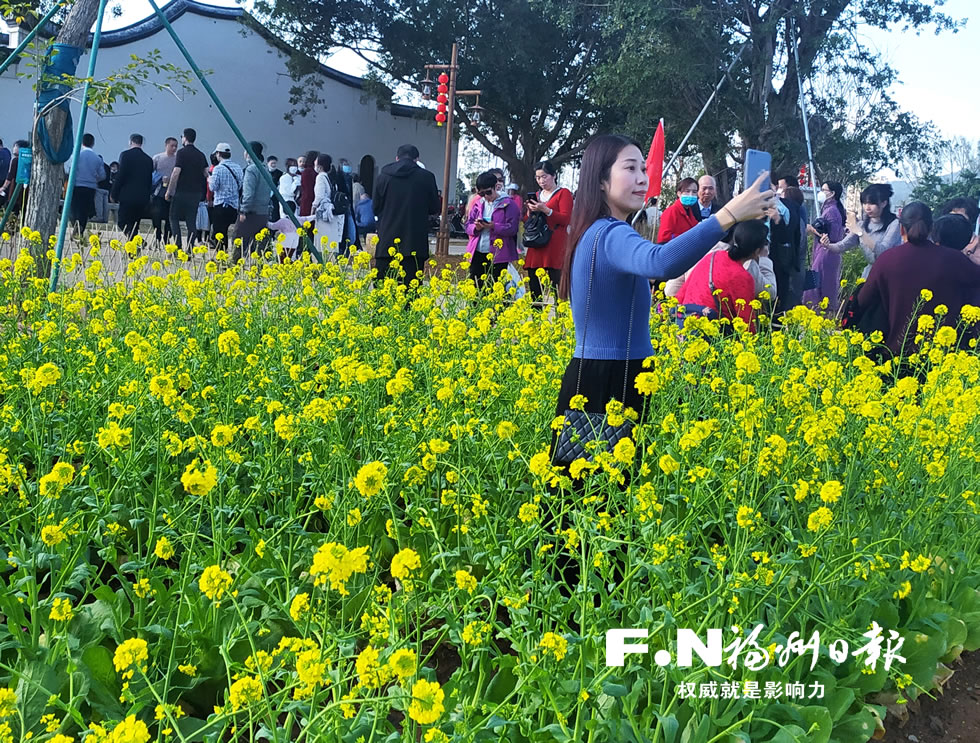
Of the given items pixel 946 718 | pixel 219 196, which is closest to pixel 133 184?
pixel 219 196

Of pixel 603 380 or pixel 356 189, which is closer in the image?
pixel 603 380

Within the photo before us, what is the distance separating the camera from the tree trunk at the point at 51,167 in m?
6.74

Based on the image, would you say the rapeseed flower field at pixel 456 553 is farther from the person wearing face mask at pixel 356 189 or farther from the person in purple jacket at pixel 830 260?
the person wearing face mask at pixel 356 189

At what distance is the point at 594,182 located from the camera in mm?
2998

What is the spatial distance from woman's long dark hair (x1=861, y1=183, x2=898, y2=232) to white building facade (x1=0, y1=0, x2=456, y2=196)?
18148 millimetres

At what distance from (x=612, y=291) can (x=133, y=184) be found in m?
10.0

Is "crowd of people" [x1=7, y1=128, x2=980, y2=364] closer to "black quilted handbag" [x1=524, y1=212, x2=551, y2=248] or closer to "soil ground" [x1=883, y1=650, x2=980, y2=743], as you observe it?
"black quilted handbag" [x1=524, y1=212, x2=551, y2=248]

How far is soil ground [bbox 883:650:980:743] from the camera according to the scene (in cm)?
276

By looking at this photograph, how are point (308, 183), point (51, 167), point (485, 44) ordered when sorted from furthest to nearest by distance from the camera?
1. point (485, 44)
2. point (308, 183)
3. point (51, 167)

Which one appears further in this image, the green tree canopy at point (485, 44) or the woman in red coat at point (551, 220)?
the green tree canopy at point (485, 44)

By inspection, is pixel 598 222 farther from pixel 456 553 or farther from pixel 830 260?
pixel 830 260

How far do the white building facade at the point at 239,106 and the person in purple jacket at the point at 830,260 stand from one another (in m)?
17.3

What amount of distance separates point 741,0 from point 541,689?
73.7 ft

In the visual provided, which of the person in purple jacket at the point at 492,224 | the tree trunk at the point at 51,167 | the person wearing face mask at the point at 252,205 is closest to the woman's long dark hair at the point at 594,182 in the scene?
the tree trunk at the point at 51,167
